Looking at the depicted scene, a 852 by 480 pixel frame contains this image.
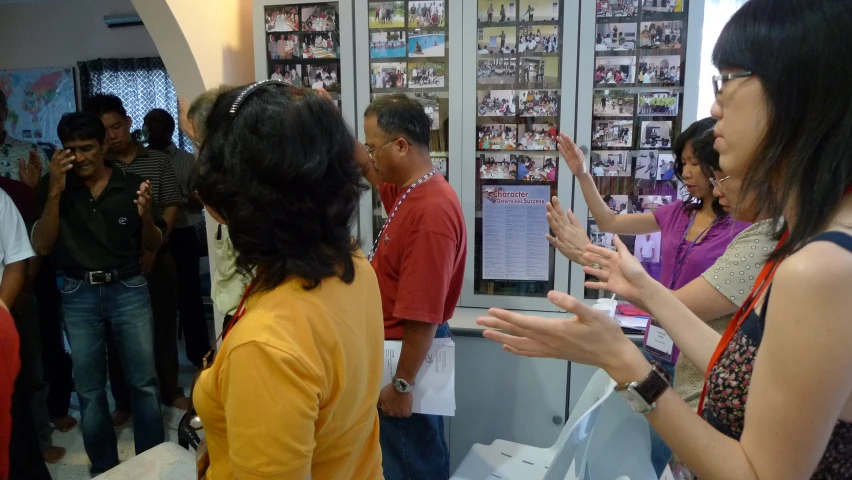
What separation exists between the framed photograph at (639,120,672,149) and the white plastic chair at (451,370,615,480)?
3.59 feet

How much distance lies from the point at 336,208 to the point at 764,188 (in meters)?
0.66

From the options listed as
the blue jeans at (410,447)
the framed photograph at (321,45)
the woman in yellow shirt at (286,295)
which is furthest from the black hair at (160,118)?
the woman in yellow shirt at (286,295)

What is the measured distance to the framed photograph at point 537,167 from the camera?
7.88 feet

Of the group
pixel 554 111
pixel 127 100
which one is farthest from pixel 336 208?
pixel 127 100

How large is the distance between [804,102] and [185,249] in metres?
3.49

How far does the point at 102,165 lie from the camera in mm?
2422

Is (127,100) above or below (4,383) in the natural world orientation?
above

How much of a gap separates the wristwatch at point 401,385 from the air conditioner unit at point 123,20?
4.21 m

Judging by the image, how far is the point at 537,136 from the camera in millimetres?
2400

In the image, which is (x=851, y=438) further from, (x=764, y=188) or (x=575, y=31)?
(x=575, y=31)

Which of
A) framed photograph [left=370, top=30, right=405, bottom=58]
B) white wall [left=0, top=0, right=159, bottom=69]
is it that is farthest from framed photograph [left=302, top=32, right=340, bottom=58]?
white wall [left=0, top=0, right=159, bottom=69]

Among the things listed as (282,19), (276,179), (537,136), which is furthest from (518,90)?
(276,179)

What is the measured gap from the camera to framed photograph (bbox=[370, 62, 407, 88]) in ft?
8.08

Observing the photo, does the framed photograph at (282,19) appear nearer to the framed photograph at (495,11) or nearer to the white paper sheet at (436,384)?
the framed photograph at (495,11)
